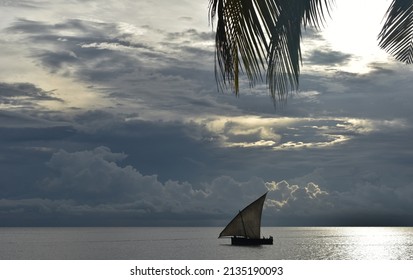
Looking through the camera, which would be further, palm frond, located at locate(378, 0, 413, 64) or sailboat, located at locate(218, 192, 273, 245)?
sailboat, located at locate(218, 192, 273, 245)

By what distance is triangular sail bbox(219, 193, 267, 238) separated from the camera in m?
112

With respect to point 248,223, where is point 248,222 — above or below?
above

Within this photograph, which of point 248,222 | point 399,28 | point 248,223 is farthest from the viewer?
point 248,223

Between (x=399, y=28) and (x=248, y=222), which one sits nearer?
(x=399, y=28)

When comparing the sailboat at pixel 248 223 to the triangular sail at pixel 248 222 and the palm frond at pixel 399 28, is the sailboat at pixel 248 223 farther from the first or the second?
the palm frond at pixel 399 28

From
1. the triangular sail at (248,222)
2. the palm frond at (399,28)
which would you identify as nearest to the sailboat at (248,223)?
the triangular sail at (248,222)

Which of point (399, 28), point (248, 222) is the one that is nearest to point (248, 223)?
point (248, 222)

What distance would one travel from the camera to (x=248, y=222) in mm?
118188

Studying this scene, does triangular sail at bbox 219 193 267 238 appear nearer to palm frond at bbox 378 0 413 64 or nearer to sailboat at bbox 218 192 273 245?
sailboat at bbox 218 192 273 245

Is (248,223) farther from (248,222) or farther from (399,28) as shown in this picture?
(399,28)

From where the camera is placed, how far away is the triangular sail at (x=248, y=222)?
112500 millimetres

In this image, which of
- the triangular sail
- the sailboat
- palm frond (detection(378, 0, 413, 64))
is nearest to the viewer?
palm frond (detection(378, 0, 413, 64))

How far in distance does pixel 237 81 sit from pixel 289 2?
5.38 feet

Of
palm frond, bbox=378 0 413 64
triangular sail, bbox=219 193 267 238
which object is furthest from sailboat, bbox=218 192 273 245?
palm frond, bbox=378 0 413 64
